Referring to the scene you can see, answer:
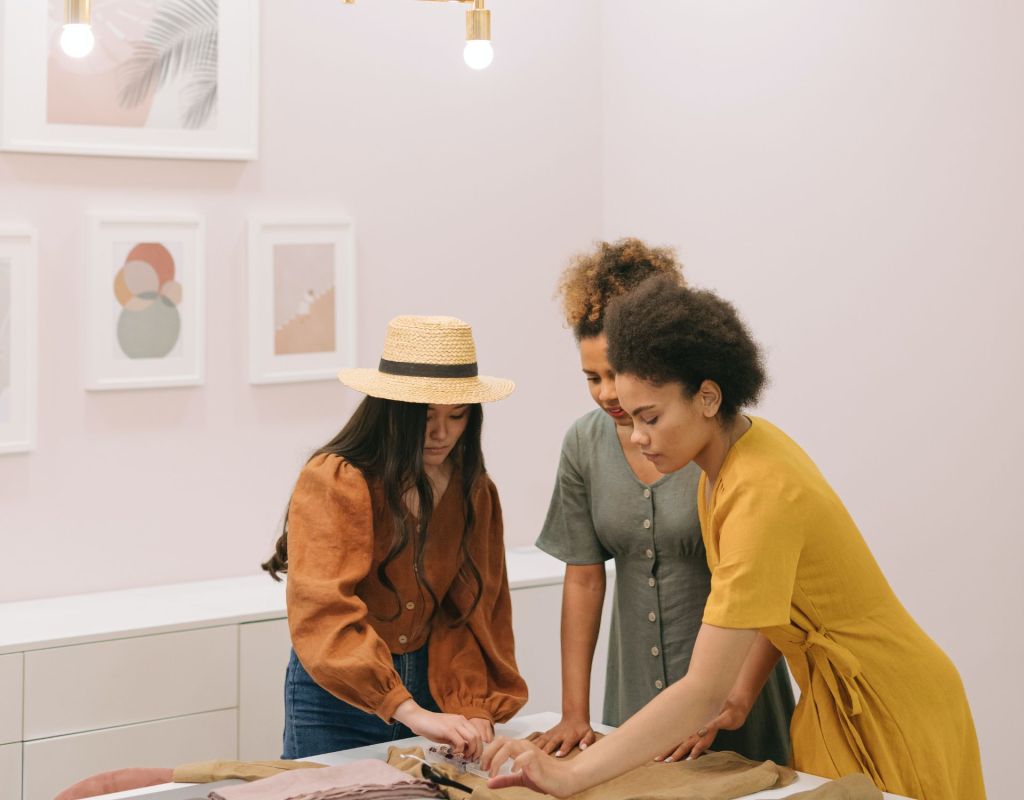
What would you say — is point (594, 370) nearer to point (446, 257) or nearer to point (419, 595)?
point (419, 595)

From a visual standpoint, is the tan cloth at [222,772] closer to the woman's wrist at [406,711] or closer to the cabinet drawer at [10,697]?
the woman's wrist at [406,711]

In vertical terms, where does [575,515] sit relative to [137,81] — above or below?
below

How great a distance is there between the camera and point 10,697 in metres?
2.97

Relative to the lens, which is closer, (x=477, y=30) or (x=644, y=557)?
(x=644, y=557)

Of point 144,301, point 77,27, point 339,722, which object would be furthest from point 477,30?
point 339,722

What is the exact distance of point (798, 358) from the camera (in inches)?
135

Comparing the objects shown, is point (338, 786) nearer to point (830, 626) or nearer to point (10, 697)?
point (830, 626)

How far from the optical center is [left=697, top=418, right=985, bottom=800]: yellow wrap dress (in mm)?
1731

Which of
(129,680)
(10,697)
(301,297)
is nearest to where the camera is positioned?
(10,697)

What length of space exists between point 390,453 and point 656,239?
1996 mm

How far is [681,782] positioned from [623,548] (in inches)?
20.4

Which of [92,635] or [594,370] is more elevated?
[594,370]

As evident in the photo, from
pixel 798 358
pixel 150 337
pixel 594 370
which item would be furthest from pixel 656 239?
pixel 594 370

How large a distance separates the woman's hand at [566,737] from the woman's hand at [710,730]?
0.59ft
